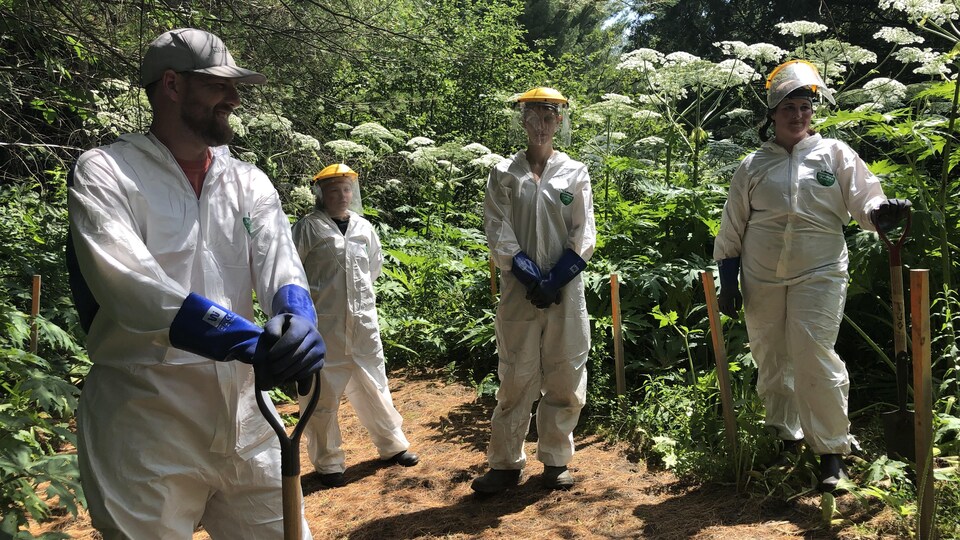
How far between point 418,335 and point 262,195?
631 cm

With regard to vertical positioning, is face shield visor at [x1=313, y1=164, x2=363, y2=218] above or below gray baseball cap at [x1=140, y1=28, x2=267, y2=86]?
below

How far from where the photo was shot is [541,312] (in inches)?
187

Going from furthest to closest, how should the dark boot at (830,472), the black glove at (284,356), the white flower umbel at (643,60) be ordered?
the white flower umbel at (643,60) → the dark boot at (830,472) → the black glove at (284,356)

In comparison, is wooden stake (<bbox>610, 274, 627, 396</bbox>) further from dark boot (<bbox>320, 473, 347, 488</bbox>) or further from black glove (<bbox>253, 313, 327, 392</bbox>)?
black glove (<bbox>253, 313, 327, 392</bbox>)

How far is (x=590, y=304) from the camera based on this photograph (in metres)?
6.90

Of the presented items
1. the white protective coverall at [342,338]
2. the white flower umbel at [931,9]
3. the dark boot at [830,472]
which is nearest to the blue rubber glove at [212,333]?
the dark boot at [830,472]

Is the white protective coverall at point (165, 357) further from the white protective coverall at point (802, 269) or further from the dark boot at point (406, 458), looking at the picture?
the dark boot at point (406, 458)

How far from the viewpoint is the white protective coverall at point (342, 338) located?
18.0ft

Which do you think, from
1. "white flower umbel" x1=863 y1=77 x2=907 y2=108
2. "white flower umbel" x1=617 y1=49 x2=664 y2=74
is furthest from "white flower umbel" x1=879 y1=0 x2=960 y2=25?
"white flower umbel" x1=617 y1=49 x2=664 y2=74

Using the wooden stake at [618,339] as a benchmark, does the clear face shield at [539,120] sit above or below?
above

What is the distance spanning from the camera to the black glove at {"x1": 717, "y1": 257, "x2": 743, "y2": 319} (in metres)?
4.68

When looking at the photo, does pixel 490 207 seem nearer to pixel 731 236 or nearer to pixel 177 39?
pixel 731 236

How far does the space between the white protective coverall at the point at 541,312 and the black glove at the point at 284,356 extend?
276cm

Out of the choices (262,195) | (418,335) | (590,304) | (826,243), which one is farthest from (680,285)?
(262,195)
